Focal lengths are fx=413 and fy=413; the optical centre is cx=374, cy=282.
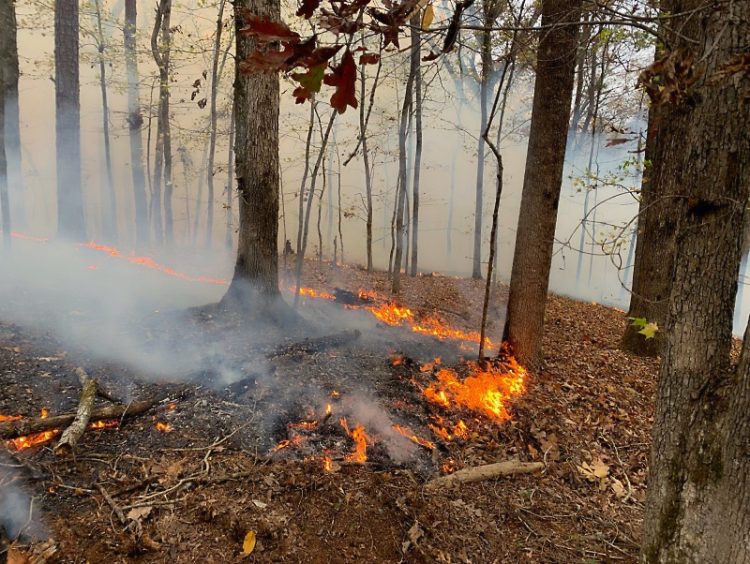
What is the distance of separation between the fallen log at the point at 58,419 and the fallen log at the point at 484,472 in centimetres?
311

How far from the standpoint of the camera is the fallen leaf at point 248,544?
297cm

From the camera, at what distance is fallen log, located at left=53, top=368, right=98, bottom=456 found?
3.59 metres

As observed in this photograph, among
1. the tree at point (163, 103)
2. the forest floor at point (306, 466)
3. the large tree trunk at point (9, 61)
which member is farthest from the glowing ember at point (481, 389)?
the tree at point (163, 103)

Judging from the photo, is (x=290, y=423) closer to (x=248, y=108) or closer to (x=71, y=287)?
(x=248, y=108)

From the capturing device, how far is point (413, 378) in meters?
5.99

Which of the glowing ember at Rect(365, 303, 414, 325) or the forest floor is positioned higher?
the glowing ember at Rect(365, 303, 414, 325)

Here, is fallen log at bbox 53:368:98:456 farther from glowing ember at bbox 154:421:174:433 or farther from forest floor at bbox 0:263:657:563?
glowing ember at bbox 154:421:174:433

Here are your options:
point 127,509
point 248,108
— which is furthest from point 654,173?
point 127,509

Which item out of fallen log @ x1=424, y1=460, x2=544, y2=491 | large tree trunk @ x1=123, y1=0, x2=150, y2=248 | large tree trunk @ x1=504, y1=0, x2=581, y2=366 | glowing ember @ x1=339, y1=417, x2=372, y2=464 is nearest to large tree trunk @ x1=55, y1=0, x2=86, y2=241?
large tree trunk @ x1=123, y1=0, x2=150, y2=248

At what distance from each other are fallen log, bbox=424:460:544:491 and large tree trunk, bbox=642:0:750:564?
1734mm

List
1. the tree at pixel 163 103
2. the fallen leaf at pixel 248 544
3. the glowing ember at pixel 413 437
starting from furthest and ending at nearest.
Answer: the tree at pixel 163 103 < the glowing ember at pixel 413 437 < the fallen leaf at pixel 248 544

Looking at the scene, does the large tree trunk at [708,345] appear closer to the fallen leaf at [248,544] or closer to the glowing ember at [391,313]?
the fallen leaf at [248,544]

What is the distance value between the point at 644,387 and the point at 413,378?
3.68 meters

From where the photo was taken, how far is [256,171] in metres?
6.73
